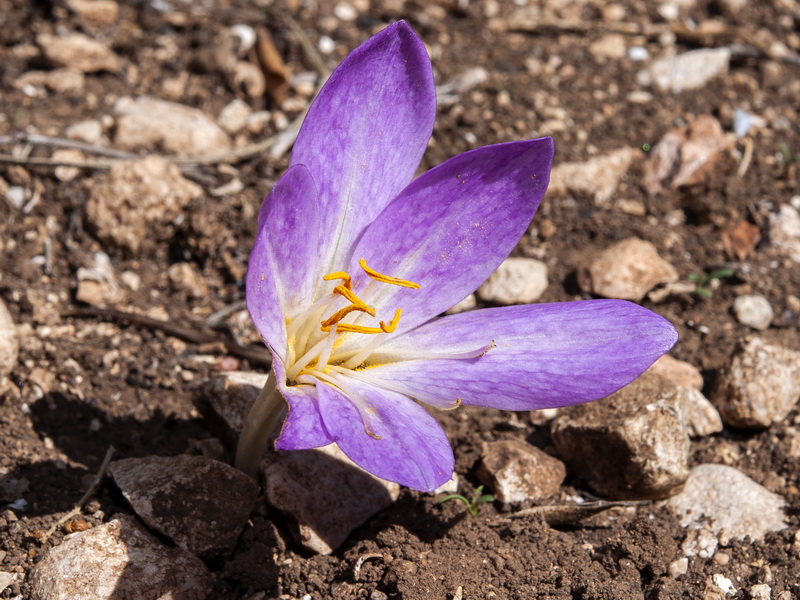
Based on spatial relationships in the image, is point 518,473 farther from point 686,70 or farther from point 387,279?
point 686,70

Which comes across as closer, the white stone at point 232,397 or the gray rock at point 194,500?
the gray rock at point 194,500

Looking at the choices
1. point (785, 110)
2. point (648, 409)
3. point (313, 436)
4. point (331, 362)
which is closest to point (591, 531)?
point (648, 409)

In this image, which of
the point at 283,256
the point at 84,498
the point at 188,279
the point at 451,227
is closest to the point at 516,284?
the point at 451,227

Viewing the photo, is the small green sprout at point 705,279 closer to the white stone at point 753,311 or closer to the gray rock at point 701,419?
the white stone at point 753,311

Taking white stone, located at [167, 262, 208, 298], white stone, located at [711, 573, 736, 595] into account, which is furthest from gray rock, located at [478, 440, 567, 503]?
white stone, located at [167, 262, 208, 298]

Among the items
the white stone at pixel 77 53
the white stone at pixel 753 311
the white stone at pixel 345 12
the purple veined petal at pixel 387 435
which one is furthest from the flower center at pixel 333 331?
the white stone at pixel 345 12

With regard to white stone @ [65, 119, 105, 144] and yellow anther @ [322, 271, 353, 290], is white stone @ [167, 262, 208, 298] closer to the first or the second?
white stone @ [65, 119, 105, 144]

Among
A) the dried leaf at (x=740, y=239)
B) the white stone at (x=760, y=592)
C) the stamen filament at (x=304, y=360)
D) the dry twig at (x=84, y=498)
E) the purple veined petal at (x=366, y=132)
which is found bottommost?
the dry twig at (x=84, y=498)

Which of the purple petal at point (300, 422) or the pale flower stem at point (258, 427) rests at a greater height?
the purple petal at point (300, 422)
